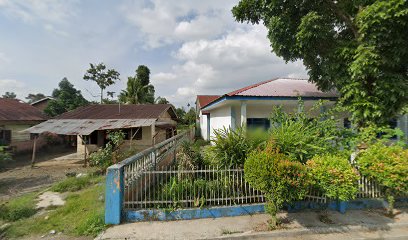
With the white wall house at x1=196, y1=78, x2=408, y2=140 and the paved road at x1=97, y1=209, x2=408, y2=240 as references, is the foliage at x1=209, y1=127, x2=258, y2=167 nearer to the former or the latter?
the paved road at x1=97, y1=209, x2=408, y2=240

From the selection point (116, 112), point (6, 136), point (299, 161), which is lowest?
point (299, 161)

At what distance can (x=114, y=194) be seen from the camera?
3.87m

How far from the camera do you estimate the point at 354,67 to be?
487 centimetres

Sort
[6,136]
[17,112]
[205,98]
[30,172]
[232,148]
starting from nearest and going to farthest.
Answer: [232,148], [30,172], [6,136], [17,112], [205,98]

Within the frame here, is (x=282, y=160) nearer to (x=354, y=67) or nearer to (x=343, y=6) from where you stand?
(x=354, y=67)

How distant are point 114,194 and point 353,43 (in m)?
6.88

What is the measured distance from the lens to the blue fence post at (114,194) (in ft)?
12.7

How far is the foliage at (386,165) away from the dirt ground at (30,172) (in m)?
10.3

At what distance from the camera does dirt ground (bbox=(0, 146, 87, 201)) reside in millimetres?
7602

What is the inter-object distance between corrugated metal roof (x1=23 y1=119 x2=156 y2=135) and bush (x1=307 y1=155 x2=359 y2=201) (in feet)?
34.2

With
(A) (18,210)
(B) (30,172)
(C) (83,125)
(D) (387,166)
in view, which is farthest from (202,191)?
(C) (83,125)

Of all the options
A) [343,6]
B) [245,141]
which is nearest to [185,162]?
[245,141]

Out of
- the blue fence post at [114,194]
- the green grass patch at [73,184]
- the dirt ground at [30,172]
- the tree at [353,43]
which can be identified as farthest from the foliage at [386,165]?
the dirt ground at [30,172]

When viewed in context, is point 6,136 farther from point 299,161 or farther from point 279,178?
point 299,161
